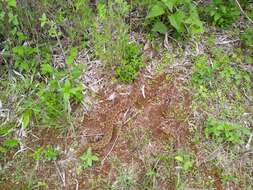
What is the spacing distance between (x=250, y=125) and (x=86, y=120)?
3.65 feet

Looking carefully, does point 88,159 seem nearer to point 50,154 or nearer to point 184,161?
point 50,154

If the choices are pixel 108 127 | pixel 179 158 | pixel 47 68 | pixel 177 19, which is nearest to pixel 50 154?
pixel 108 127

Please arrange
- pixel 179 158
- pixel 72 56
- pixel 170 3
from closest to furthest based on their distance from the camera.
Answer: pixel 179 158 < pixel 170 3 < pixel 72 56

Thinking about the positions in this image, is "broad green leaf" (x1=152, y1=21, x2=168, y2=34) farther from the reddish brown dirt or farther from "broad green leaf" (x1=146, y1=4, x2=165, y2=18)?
the reddish brown dirt

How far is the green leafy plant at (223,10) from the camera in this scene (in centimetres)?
271

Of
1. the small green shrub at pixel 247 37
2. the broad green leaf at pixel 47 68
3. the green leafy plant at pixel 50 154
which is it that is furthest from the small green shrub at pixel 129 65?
the small green shrub at pixel 247 37

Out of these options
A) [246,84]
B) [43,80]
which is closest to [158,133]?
[246,84]

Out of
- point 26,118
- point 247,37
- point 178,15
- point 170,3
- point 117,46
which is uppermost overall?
point 170,3

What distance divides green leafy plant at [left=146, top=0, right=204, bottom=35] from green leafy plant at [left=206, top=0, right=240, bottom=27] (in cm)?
19

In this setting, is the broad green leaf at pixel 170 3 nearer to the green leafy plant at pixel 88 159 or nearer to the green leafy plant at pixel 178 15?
the green leafy plant at pixel 178 15

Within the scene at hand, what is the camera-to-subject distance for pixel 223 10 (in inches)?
106

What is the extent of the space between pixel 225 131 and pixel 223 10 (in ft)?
3.05

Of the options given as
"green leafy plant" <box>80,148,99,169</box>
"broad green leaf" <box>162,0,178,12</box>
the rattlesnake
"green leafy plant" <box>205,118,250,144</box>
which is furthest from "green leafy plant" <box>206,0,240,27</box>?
"green leafy plant" <box>80,148,99,169</box>

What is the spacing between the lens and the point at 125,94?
255 centimetres
